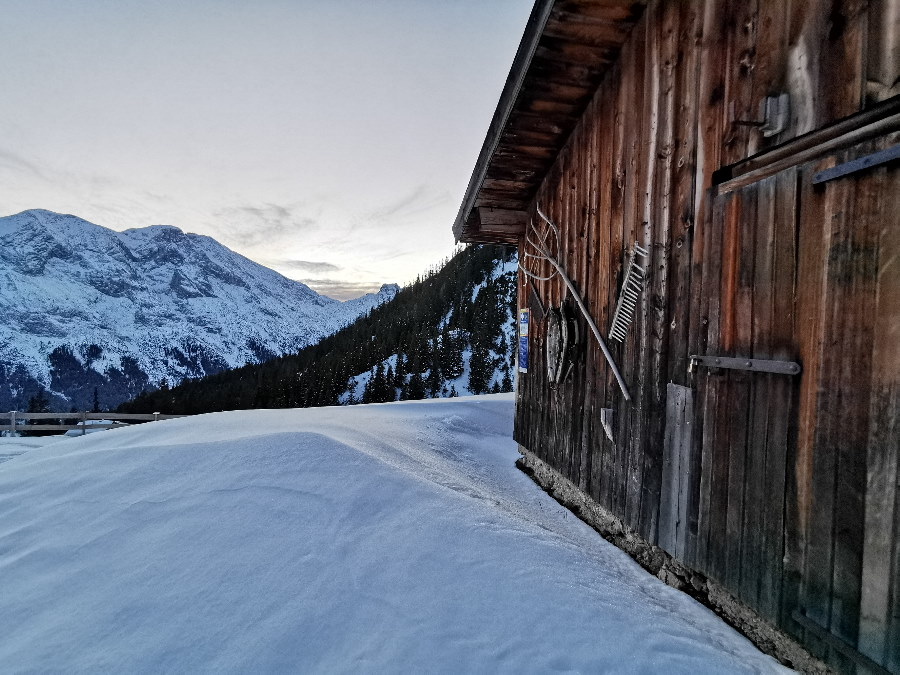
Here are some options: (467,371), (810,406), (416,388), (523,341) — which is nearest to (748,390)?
(810,406)

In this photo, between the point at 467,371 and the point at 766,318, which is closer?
the point at 766,318

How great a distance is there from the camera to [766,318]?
225 centimetres

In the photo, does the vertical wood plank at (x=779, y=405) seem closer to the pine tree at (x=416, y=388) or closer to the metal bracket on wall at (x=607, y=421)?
the metal bracket on wall at (x=607, y=421)

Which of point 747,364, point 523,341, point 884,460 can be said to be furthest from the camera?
point 523,341

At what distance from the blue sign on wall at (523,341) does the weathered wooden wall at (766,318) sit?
8.33ft

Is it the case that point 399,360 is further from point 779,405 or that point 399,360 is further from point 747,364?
point 779,405

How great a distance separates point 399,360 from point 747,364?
2219 inches

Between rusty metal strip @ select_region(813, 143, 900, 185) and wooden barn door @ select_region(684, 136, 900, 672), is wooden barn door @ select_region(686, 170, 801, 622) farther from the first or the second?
rusty metal strip @ select_region(813, 143, 900, 185)

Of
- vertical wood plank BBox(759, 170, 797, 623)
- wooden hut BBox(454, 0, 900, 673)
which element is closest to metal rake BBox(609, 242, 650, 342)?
wooden hut BBox(454, 0, 900, 673)

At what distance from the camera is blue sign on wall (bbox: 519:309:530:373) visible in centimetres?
625

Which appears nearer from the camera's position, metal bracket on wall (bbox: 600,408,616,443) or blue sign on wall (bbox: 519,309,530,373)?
metal bracket on wall (bbox: 600,408,616,443)

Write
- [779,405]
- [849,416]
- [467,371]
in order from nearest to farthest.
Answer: [849,416] < [779,405] < [467,371]

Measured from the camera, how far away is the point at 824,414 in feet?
6.38

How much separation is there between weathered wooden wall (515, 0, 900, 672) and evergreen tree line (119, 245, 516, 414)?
1969 inches
